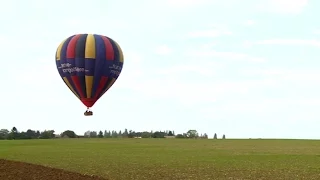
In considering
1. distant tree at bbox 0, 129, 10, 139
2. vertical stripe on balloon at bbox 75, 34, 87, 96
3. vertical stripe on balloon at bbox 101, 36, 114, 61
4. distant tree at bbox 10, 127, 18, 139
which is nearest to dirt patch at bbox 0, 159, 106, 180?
vertical stripe on balloon at bbox 75, 34, 87, 96

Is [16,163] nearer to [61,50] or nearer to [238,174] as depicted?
[238,174]

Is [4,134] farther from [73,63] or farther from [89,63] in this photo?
[89,63]

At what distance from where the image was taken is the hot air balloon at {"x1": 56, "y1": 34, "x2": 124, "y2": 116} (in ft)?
151

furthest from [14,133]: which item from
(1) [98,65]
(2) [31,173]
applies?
(2) [31,173]

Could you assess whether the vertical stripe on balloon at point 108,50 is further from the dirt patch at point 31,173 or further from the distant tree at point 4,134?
the distant tree at point 4,134

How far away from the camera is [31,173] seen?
24156 millimetres

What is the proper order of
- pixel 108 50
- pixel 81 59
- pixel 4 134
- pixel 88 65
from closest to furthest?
pixel 88 65, pixel 81 59, pixel 108 50, pixel 4 134

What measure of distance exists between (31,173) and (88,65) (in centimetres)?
2289

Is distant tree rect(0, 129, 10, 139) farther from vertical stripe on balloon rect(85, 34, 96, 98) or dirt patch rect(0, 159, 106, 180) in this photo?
dirt patch rect(0, 159, 106, 180)

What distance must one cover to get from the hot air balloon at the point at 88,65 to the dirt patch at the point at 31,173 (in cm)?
2032

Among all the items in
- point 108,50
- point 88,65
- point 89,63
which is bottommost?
point 88,65

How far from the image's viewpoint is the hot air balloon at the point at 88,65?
1817 inches

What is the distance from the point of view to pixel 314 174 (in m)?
38.2

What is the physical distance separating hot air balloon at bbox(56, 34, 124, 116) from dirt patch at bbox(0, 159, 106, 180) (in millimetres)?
20315
